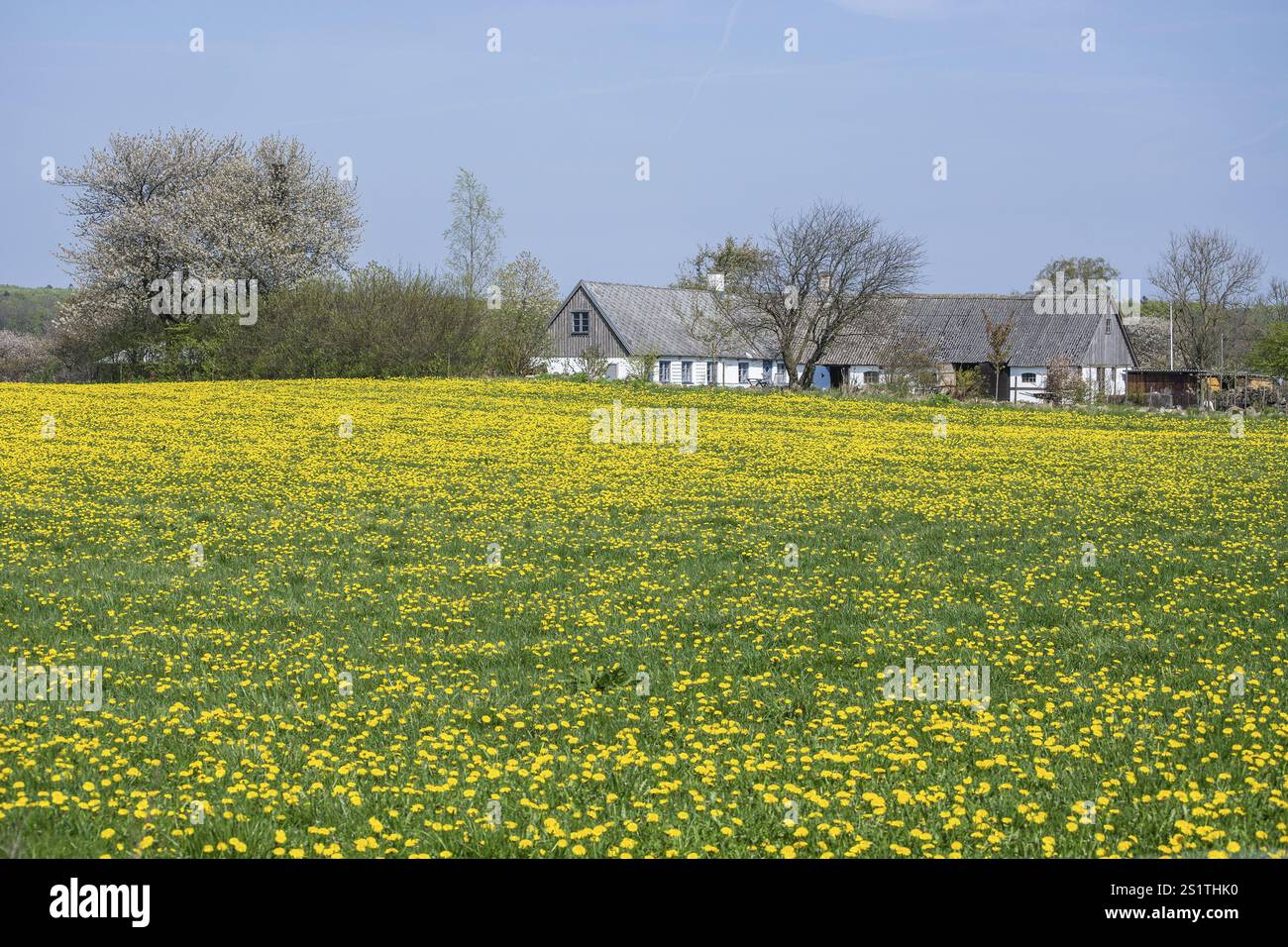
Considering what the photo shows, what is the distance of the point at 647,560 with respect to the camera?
590 inches

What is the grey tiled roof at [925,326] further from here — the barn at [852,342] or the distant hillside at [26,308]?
the distant hillside at [26,308]

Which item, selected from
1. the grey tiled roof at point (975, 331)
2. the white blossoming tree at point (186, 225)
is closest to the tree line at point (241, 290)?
the white blossoming tree at point (186, 225)

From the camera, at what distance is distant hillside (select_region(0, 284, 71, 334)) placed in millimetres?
105537

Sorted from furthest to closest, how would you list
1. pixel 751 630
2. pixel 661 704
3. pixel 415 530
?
pixel 415 530 < pixel 751 630 < pixel 661 704

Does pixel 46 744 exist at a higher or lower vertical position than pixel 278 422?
lower

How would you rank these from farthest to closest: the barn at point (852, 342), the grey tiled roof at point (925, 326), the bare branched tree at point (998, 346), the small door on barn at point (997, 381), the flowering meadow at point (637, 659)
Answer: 1. the small door on barn at point (997, 381)
2. the grey tiled roof at point (925, 326)
3. the barn at point (852, 342)
4. the bare branched tree at point (998, 346)
5. the flowering meadow at point (637, 659)

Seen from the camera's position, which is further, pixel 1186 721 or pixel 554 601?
pixel 554 601

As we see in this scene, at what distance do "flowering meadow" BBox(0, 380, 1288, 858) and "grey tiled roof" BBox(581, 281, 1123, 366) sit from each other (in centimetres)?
5305

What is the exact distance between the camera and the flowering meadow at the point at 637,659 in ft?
22.2

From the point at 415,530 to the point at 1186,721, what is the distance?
1124 cm

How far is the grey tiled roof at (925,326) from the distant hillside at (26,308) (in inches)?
1742
